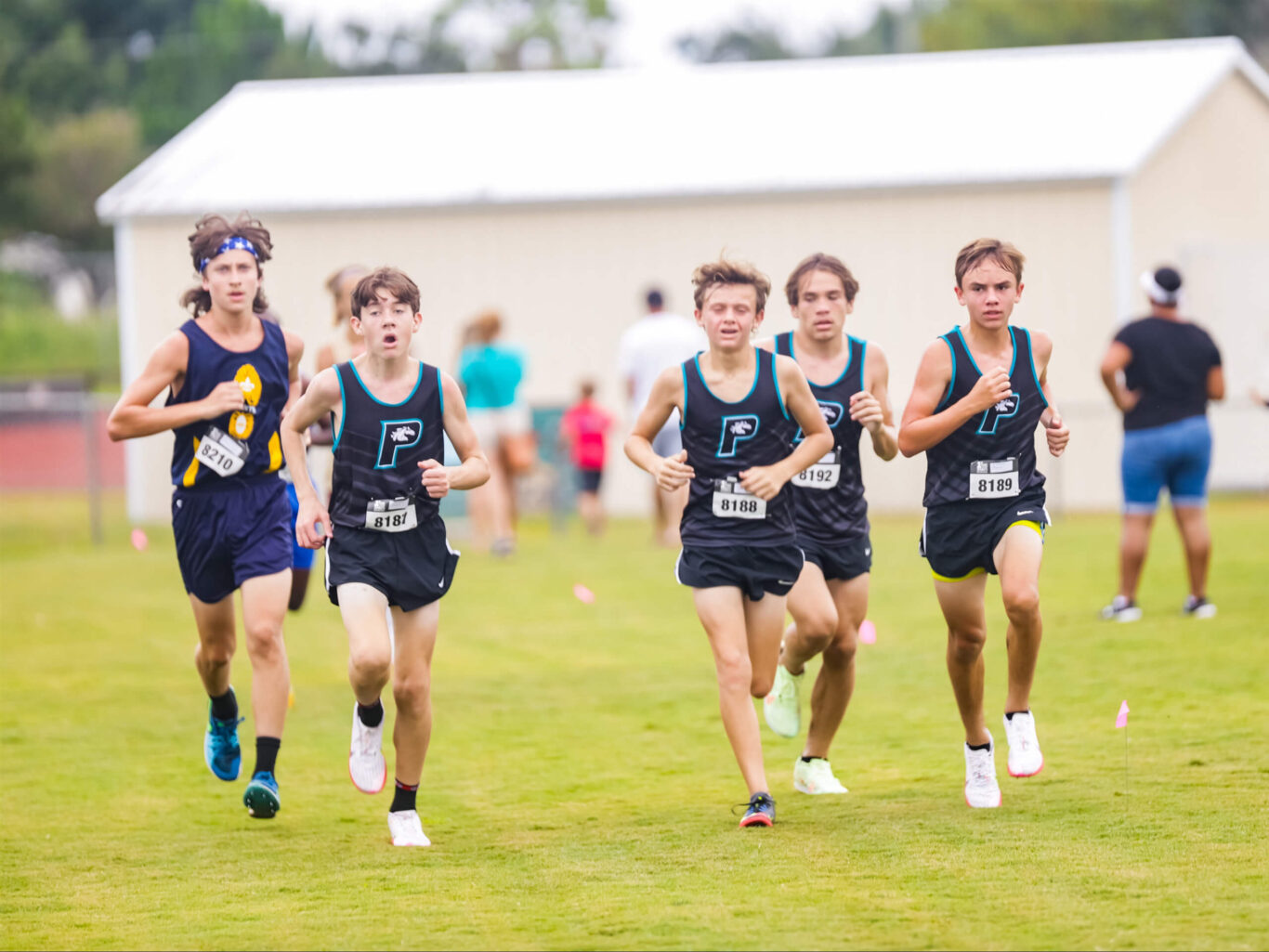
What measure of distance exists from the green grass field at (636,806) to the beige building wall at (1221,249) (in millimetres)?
7376

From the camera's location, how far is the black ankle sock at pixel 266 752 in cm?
731

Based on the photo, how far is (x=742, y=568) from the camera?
7.08 m

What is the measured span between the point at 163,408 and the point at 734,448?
2325mm

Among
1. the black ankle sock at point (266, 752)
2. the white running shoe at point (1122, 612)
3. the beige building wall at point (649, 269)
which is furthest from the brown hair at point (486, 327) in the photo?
the black ankle sock at point (266, 752)

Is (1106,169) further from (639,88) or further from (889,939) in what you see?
(889,939)

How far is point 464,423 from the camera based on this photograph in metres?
7.07

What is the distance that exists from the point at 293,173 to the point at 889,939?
19504mm

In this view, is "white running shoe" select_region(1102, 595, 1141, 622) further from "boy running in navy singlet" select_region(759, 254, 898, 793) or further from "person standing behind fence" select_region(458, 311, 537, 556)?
"person standing behind fence" select_region(458, 311, 537, 556)

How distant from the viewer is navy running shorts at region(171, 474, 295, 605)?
7.58 metres

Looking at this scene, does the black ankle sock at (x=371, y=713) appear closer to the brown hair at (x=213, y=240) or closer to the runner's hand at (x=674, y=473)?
the runner's hand at (x=674, y=473)

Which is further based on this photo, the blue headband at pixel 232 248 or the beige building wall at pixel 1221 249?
the beige building wall at pixel 1221 249

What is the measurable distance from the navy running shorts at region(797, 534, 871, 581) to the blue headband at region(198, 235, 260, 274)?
258cm

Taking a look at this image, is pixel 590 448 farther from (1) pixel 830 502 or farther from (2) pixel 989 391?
(2) pixel 989 391

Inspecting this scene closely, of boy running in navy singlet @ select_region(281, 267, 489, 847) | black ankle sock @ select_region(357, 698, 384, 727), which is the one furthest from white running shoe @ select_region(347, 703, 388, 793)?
boy running in navy singlet @ select_region(281, 267, 489, 847)
